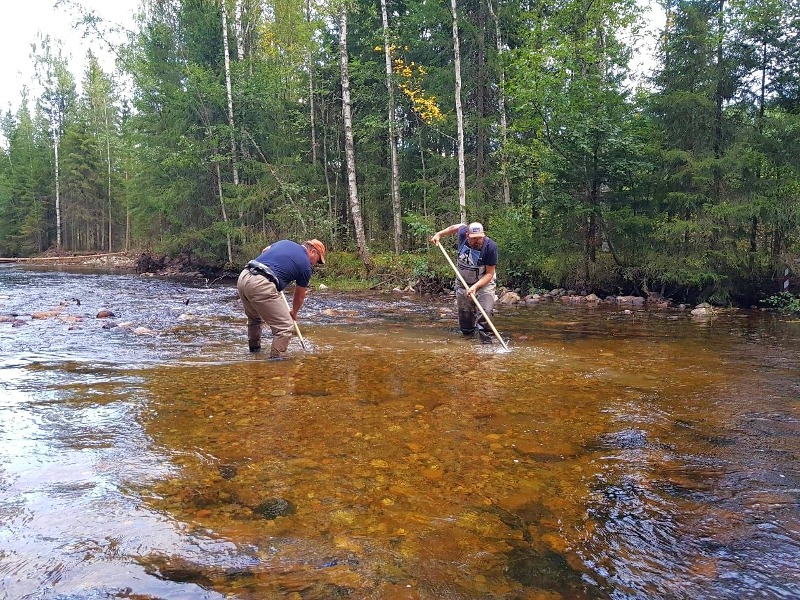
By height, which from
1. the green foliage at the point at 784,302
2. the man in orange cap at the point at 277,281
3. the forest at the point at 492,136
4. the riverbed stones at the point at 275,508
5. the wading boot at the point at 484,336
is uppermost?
the forest at the point at 492,136

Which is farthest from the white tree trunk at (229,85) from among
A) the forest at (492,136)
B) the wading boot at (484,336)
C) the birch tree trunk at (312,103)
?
the wading boot at (484,336)

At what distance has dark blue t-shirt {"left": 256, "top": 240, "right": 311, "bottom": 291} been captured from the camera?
23.5 feet

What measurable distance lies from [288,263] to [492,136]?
1626 centimetres

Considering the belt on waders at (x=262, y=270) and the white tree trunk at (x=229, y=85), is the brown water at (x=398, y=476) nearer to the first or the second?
the belt on waders at (x=262, y=270)

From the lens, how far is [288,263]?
7188mm

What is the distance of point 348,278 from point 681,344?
14422 mm

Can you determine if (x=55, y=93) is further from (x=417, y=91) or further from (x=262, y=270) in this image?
(x=262, y=270)

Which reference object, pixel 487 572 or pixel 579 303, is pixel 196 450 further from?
pixel 579 303

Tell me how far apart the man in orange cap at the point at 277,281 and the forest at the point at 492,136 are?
32.6 ft

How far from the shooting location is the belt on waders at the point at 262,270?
7.09m

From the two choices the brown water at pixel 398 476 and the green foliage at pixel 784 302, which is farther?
the green foliage at pixel 784 302

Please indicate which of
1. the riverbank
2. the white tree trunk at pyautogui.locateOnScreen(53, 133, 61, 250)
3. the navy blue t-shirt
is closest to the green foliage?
the riverbank

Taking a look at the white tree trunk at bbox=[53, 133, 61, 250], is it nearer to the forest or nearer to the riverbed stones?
the forest

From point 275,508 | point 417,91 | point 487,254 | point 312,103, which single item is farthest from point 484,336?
point 312,103
